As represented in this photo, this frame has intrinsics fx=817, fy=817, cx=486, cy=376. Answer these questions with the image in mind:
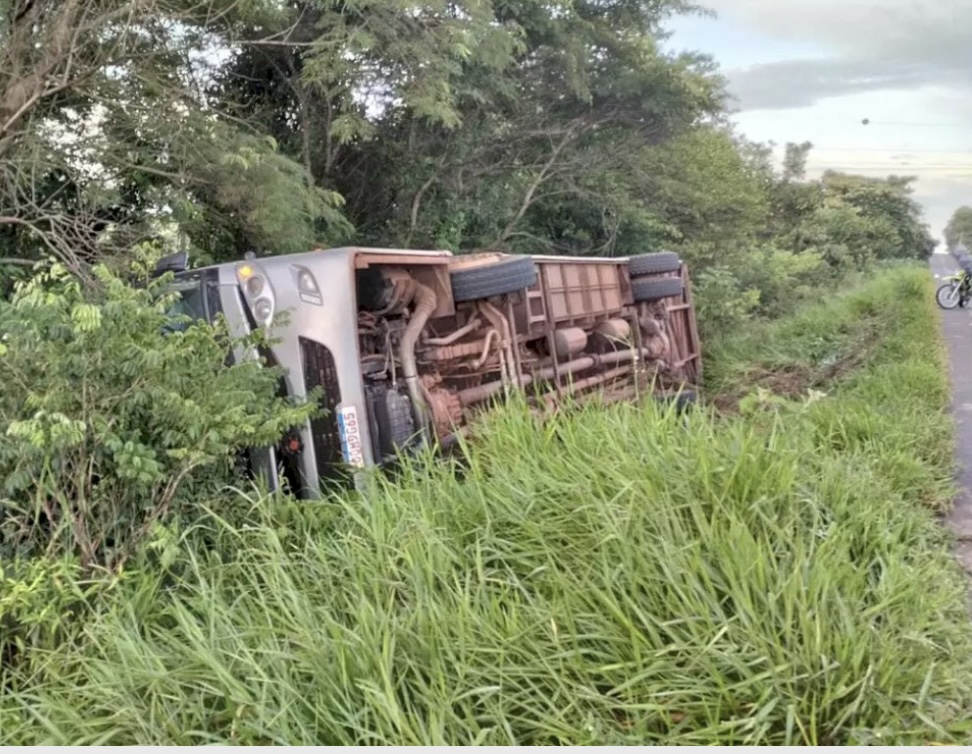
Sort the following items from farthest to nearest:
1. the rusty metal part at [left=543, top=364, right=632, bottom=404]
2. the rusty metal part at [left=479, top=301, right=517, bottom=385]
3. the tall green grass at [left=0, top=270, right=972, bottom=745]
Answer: the rusty metal part at [left=543, top=364, right=632, bottom=404], the rusty metal part at [left=479, top=301, right=517, bottom=385], the tall green grass at [left=0, top=270, right=972, bottom=745]

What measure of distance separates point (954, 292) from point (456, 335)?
785cm

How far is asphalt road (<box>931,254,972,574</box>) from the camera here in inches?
116

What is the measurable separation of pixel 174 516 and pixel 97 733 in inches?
34.5

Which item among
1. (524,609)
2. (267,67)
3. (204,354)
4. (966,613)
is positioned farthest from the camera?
(267,67)

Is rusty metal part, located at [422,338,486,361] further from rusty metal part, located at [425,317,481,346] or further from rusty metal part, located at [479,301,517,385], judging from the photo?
rusty metal part, located at [479,301,517,385]

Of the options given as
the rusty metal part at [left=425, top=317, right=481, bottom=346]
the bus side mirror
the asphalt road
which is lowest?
the asphalt road

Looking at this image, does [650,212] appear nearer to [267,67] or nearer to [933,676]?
[267,67]

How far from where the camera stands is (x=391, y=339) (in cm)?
418

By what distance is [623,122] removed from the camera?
10008 mm

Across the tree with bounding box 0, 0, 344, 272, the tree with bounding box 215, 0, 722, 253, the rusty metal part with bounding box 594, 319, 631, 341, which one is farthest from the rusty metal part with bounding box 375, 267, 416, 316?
the rusty metal part with bounding box 594, 319, 631, 341

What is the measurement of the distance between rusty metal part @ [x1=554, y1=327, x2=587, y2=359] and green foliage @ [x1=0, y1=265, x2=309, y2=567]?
10.7 feet

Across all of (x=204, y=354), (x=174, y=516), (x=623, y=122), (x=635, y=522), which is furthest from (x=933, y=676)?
(x=623, y=122)

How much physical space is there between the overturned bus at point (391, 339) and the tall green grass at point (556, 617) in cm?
72

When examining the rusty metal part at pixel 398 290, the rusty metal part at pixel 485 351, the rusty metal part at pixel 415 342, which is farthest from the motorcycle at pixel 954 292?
the rusty metal part at pixel 398 290
